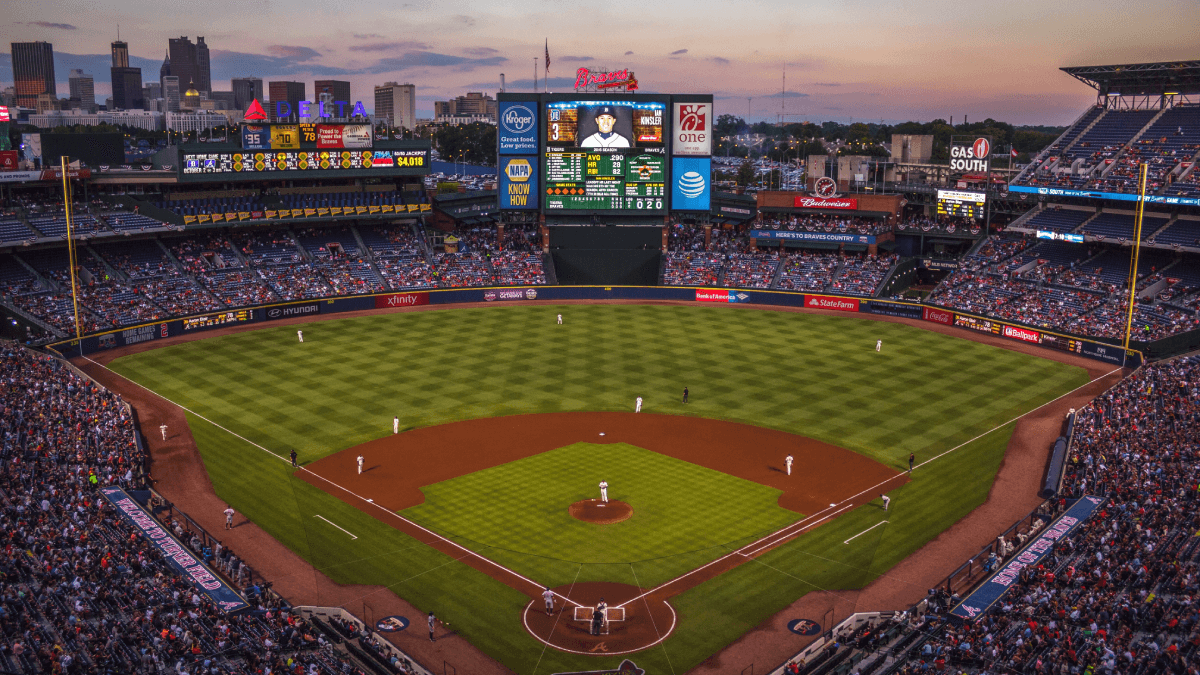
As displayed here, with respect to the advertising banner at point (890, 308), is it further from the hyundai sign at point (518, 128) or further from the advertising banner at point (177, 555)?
the advertising banner at point (177, 555)

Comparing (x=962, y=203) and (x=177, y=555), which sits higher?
(x=962, y=203)

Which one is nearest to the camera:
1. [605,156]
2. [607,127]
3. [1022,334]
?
[1022,334]

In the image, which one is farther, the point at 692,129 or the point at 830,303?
the point at 692,129

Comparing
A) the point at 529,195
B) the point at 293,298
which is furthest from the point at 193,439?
the point at 529,195

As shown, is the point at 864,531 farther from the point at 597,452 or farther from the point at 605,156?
the point at 605,156

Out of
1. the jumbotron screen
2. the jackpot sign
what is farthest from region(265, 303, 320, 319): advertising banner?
the jackpot sign

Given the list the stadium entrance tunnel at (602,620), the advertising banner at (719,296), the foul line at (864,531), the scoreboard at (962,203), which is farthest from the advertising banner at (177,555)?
the scoreboard at (962,203)

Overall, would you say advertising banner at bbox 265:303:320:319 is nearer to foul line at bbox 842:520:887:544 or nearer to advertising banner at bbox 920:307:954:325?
advertising banner at bbox 920:307:954:325

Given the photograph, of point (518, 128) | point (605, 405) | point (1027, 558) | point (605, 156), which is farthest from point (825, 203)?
point (1027, 558)
